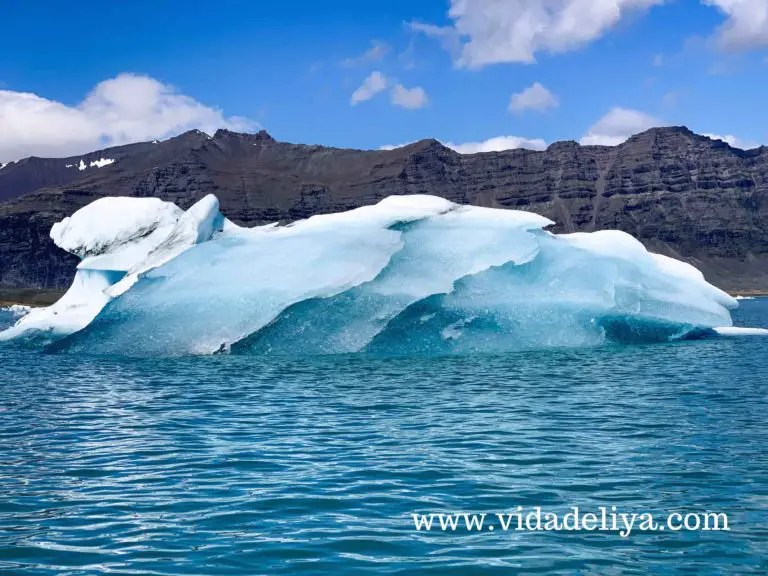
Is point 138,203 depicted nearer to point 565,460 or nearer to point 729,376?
point 729,376

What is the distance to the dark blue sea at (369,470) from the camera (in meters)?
8.05

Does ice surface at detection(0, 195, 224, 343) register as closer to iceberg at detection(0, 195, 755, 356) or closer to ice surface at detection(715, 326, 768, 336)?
iceberg at detection(0, 195, 755, 356)

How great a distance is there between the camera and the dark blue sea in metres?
8.05

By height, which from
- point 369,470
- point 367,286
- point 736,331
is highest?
point 367,286

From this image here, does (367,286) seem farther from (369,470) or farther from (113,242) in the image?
(369,470)

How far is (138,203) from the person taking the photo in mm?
33000

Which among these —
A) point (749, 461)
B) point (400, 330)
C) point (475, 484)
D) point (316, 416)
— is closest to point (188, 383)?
point (316, 416)

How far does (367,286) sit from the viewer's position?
27062 millimetres

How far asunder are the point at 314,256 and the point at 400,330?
3.93 meters

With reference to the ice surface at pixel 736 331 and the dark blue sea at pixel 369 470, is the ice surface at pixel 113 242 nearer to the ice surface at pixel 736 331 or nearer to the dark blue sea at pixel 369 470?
the dark blue sea at pixel 369 470

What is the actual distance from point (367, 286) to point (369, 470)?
1586 cm

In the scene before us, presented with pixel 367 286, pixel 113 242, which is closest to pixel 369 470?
pixel 367 286

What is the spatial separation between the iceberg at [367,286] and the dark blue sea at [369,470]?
5.24m

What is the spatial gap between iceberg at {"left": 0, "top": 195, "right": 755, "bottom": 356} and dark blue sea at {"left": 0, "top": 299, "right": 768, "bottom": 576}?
5236mm
